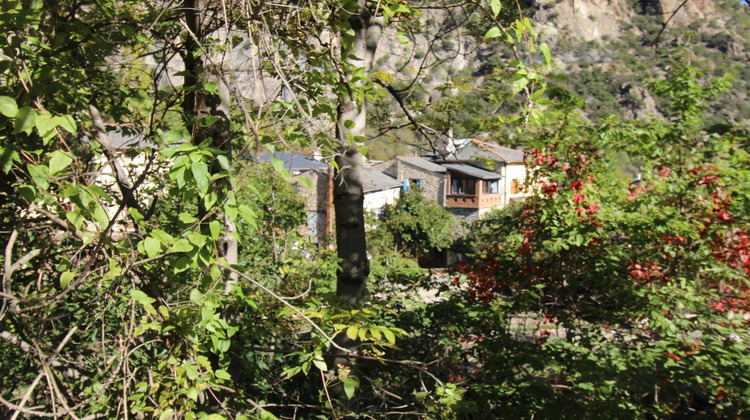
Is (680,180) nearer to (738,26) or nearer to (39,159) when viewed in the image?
(39,159)

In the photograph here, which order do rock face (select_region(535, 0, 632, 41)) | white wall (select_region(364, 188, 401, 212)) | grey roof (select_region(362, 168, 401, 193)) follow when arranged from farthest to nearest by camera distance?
1. rock face (select_region(535, 0, 632, 41))
2. white wall (select_region(364, 188, 401, 212))
3. grey roof (select_region(362, 168, 401, 193))

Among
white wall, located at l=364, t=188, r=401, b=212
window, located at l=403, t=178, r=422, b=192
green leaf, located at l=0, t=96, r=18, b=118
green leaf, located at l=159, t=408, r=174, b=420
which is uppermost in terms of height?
window, located at l=403, t=178, r=422, b=192

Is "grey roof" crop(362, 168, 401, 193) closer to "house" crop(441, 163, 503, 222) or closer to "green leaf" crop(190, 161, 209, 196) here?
"house" crop(441, 163, 503, 222)

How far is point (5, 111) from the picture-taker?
1533 millimetres

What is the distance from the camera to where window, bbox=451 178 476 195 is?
3105 centimetres

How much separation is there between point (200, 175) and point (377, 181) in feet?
85.5

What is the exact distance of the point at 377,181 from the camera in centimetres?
2758

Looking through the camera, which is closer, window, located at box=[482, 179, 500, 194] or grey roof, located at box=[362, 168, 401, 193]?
grey roof, located at box=[362, 168, 401, 193]

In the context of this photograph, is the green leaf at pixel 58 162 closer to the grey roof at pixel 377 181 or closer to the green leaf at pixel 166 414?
the green leaf at pixel 166 414

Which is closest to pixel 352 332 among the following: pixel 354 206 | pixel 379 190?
pixel 354 206

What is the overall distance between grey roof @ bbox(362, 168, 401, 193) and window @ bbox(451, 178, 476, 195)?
3772 mm

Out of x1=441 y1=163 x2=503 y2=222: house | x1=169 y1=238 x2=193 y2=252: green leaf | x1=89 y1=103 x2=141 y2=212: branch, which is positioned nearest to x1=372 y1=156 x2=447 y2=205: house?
x1=441 y1=163 x2=503 y2=222: house

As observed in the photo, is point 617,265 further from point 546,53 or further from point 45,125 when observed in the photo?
point 45,125

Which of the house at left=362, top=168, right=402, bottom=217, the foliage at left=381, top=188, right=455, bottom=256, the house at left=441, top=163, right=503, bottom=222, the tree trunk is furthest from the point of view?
the house at left=441, top=163, right=503, bottom=222
